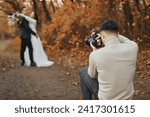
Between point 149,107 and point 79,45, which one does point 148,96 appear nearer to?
point 149,107

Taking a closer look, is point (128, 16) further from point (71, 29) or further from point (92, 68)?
point (92, 68)

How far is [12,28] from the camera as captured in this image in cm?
283

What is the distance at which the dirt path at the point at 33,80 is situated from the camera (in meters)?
2.78

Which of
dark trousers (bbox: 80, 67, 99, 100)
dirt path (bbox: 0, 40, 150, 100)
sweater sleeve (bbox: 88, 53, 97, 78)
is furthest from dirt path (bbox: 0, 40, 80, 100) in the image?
sweater sleeve (bbox: 88, 53, 97, 78)

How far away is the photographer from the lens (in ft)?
7.52

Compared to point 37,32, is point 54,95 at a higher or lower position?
lower

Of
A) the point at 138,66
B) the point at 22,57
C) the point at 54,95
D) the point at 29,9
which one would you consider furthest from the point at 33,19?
the point at 138,66

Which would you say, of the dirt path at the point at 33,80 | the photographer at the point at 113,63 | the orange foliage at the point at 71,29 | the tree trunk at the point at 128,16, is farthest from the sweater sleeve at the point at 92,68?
the tree trunk at the point at 128,16

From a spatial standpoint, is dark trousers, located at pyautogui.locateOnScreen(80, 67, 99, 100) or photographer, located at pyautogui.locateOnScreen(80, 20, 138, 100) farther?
dark trousers, located at pyautogui.locateOnScreen(80, 67, 99, 100)

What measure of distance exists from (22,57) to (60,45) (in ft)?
0.83

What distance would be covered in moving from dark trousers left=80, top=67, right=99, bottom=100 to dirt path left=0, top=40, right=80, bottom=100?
0.15m

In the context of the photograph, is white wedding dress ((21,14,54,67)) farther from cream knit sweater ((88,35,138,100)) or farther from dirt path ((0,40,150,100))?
cream knit sweater ((88,35,138,100))

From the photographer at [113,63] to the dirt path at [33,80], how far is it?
41 centimetres

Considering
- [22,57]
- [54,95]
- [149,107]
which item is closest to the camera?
[149,107]
